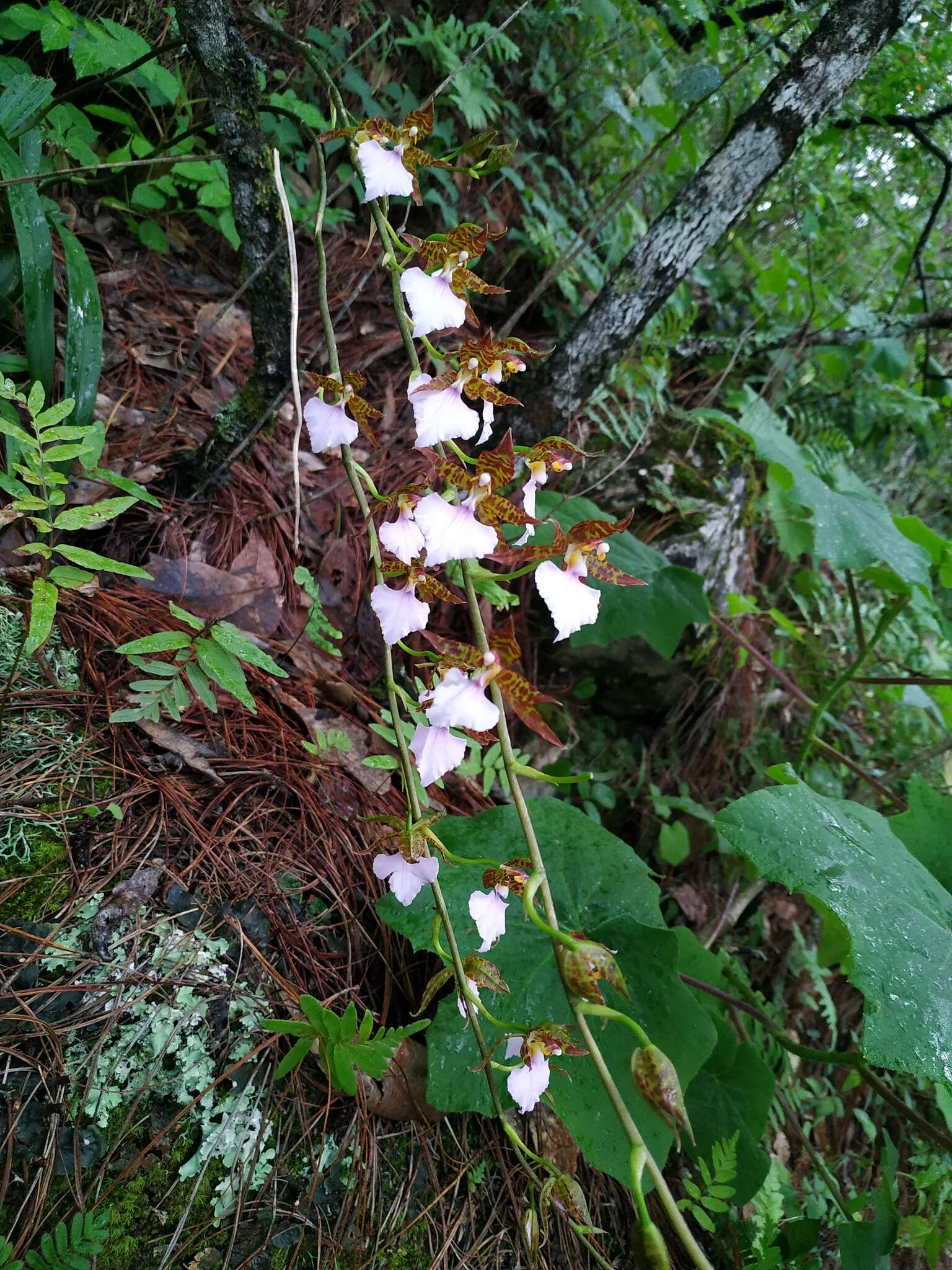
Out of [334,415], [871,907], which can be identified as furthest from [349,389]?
[871,907]

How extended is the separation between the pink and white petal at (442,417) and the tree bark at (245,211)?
907mm

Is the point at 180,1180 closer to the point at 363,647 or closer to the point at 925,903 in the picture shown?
the point at 363,647

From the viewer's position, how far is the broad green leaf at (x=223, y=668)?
1.43 metres

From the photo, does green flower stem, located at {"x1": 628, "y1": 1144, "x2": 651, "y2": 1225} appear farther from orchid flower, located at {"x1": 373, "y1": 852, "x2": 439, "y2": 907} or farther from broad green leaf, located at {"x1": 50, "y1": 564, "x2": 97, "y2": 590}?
broad green leaf, located at {"x1": 50, "y1": 564, "x2": 97, "y2": 590}

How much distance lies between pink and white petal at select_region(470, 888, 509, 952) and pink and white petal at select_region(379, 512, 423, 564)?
0.53m

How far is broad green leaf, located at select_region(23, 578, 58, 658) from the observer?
1321 mm

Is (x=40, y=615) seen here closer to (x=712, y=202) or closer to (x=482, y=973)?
(x=482, y=973)

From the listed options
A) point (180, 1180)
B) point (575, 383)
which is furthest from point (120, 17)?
point (180, 1180)

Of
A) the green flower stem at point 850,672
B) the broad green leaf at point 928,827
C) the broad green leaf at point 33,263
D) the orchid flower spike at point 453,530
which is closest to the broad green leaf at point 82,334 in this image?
the broad green leaf at point 33,263

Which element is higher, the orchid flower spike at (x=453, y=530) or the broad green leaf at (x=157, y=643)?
the orchid flower spike at (x=453, y=530)

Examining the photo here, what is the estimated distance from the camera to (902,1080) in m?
2.37

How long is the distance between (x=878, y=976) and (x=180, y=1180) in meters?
1.23

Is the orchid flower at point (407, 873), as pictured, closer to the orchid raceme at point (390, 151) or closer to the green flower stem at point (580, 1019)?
the green flower stem at point (580, 1019)

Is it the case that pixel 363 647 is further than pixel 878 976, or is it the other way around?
pixel 363 647
